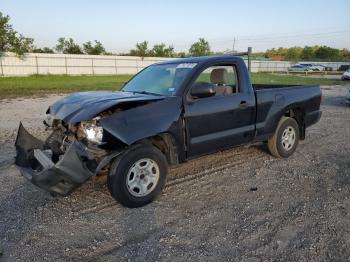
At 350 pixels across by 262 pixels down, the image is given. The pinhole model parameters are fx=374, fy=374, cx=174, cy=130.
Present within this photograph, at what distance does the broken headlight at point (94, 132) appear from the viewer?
170 inches

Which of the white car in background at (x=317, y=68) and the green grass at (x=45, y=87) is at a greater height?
the white car in background at (x=317, y=68)

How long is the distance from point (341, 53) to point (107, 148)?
11196 centimetres

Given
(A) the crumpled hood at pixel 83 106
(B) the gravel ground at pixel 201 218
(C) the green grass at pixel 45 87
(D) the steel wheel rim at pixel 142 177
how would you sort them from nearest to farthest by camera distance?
(B) the gravel ground at pixel 201 218 → (A) the crumpled hood at pixel 83 106 → (D) the steel wheel rim at pixel 142 177 → (C) the green grass at pixel 45 87

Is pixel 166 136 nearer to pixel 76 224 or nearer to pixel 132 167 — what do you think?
pixel 132 167

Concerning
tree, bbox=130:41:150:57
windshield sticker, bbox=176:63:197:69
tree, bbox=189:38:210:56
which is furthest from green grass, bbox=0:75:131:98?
tree, bbox=189:38:210:56

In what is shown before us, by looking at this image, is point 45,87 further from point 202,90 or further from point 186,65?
point 202,90

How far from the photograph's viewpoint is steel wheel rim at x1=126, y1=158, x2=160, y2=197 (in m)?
4.50

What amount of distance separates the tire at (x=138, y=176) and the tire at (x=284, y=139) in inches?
104

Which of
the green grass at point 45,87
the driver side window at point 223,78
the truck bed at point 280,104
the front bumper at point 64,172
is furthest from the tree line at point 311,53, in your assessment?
the front bumper at point 64,172

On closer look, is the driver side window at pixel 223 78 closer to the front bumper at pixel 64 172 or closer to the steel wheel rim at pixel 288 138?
the steel wheel rim at pixel 288 138

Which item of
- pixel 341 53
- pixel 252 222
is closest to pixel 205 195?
pixel 252 222

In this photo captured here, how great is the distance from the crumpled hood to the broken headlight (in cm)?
10

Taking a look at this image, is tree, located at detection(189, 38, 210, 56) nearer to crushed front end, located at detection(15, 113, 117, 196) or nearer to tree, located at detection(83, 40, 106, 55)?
tree, located at detection(83, 40, 106, 55)

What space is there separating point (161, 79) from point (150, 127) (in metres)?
1.27
